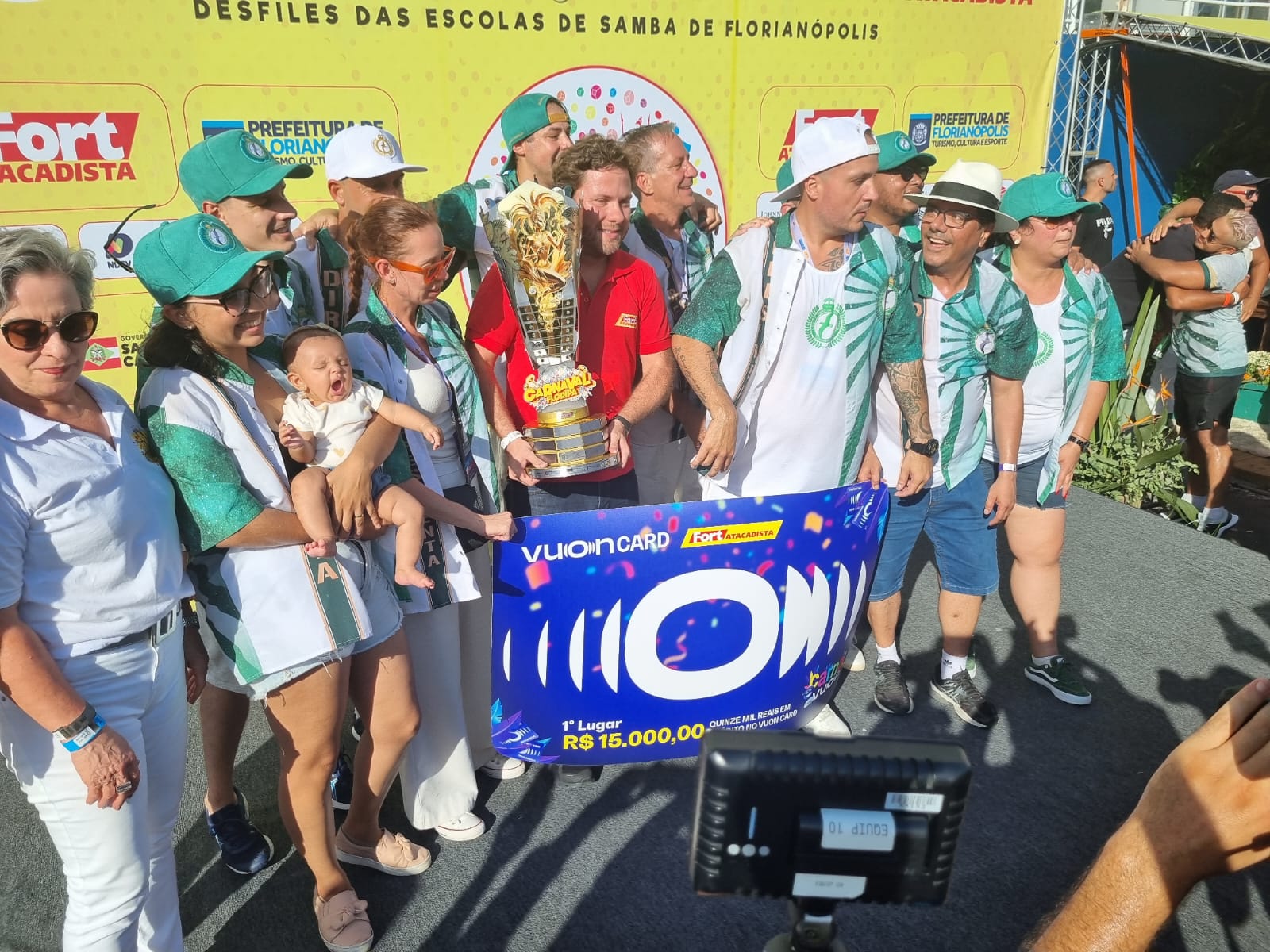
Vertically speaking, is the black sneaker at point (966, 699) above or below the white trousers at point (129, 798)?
below

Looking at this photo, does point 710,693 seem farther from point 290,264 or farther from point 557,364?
point 290,264

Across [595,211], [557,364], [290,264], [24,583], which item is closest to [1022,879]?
[557,364]

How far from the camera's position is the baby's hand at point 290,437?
6.72 ft

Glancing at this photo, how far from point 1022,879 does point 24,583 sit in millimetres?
2569

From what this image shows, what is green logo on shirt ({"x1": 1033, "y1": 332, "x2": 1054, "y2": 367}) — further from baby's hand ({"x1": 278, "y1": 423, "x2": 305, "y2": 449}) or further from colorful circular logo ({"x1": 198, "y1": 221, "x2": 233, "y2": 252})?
colorful circular logo ({"x1": 198, "y1": 221, "x2": 233, "y2": 252})

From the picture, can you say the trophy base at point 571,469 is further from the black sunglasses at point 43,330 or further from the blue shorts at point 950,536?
the black sunglasses at point 43,330

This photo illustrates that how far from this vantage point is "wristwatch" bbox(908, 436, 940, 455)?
3.06 meters

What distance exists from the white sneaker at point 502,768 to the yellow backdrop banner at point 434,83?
7.80 feet

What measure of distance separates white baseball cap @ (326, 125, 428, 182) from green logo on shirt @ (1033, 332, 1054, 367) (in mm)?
2276

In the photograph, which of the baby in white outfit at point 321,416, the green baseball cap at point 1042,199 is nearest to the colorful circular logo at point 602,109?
the green baseball cap at point 1042,199

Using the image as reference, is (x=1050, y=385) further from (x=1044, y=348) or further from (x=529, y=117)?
(x=529, y=117)

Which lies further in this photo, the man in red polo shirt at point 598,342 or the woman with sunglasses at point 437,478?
the man in red polo shirt at point 598,342

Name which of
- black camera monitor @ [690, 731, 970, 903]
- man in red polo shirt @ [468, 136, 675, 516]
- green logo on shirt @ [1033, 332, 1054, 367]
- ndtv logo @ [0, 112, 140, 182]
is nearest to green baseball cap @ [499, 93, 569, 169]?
man in red polo shirt @ [468, 136, 675, 516]

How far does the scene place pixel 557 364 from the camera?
8.86ft
